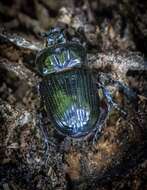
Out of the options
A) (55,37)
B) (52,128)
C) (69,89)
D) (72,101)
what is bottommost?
(52,128)

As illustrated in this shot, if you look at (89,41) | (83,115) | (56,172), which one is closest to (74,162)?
(56,172)

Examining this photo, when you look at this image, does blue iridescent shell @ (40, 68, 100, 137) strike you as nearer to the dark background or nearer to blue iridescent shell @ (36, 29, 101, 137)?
blue iridescent shell @ (36, 29, 101, 137)

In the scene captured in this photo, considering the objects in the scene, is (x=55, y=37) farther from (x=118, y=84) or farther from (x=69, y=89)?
(x=118, y=84)

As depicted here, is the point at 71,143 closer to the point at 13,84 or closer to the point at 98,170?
the point at 98,170

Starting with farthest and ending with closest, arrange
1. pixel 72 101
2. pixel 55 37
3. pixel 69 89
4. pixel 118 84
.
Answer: pixel 55 37 < pixel 118 84 < pixel 69 89 < pixel 72 101

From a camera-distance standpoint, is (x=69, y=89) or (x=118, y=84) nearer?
(x=69, y=89)

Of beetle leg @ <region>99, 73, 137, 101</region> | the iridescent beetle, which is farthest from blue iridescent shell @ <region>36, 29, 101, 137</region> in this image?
beetle leg @ <region>99, 73, 137, 101</region>

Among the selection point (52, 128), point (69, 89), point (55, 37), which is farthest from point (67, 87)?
point (55, 37)

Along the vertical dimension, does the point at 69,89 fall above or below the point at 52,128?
above
